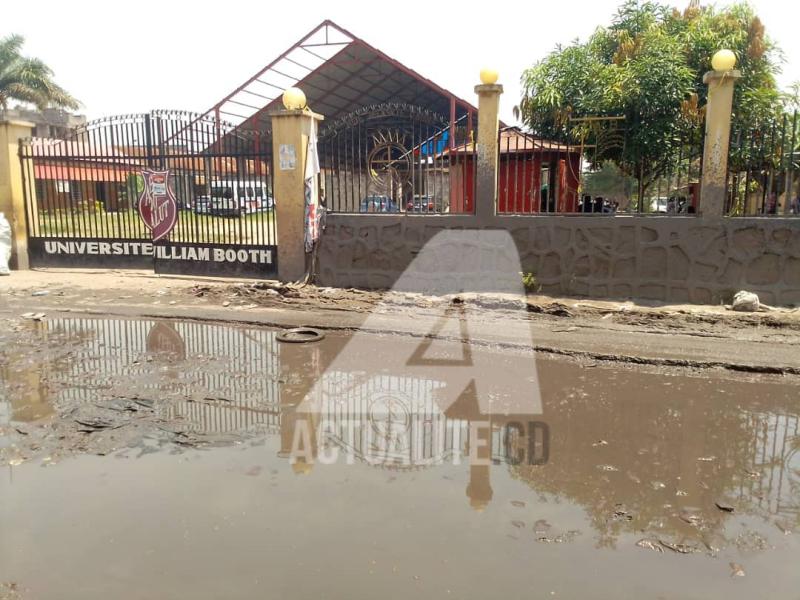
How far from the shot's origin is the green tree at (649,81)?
455 inches

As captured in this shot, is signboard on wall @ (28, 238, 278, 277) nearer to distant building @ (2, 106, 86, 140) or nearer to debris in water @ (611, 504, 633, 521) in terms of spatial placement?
debris in water @ (611, 504, 633, 521)

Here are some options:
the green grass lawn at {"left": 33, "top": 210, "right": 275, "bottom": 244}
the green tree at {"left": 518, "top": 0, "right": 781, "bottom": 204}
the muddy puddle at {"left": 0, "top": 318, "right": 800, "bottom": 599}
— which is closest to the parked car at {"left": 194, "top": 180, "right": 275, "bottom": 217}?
the green grass lawn at {"left": 33, "top": 210, "right": 275, "bottom": 244}

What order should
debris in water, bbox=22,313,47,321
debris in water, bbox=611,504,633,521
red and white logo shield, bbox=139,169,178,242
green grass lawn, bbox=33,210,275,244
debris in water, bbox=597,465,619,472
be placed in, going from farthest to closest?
red and white logo shield, bbox=139,169,178,242
green grass lawn, bbox=33,210,275,244
debris in water, bbox=22,313,47,321
debris in water, bbox=597,465,619,472
debris in water, bbox=611,504,633,521

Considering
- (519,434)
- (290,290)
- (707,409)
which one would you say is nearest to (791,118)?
(707,409)

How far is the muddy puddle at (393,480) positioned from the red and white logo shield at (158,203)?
5898mm

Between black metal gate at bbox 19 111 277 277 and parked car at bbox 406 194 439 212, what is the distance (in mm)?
2485

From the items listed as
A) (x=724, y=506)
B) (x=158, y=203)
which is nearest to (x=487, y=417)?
(x=724, y=506)

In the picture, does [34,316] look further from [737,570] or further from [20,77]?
[20,77]

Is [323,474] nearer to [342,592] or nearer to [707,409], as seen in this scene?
[342,592]

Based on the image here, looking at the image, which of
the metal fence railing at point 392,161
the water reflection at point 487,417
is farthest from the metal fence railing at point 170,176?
the water reflection at point 487,417

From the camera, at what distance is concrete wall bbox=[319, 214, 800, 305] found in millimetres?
8578

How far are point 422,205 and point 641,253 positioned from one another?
11.5 ft

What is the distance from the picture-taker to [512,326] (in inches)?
314

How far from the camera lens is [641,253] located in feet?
29.7
